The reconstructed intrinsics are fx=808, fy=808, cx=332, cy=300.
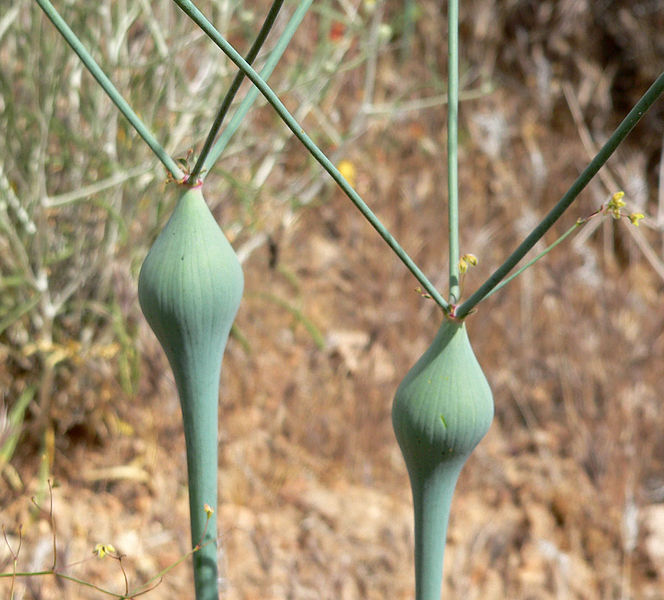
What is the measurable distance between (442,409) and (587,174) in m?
0.12

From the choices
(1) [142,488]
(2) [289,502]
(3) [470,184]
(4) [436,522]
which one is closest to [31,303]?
(1) [142,488]

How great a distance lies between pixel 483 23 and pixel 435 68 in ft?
0.49

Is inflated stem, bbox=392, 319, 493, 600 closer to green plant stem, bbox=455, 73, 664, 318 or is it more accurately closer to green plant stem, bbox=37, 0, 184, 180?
green plant stem, bbox=455, 73, 664, 318

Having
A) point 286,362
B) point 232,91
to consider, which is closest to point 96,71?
point 232,91

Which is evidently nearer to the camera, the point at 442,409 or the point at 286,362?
the point at 442,409

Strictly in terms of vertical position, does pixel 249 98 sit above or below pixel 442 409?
above

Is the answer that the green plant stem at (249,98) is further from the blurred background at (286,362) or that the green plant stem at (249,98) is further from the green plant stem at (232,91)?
the blurred background at (286,362)

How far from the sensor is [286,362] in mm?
1371

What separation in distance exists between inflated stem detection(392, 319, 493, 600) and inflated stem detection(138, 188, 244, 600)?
0.10 meters

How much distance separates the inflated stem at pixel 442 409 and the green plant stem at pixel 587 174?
26mm

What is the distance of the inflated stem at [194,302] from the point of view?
0.37 m

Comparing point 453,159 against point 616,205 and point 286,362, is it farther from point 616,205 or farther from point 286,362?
point 286,362

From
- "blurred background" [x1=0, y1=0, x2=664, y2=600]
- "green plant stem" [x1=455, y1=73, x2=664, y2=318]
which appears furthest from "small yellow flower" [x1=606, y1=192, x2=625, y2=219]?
"blurred background" [x1=0, y1=0, x2=664, y2=600]

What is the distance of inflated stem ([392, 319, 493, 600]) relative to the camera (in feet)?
1.24
